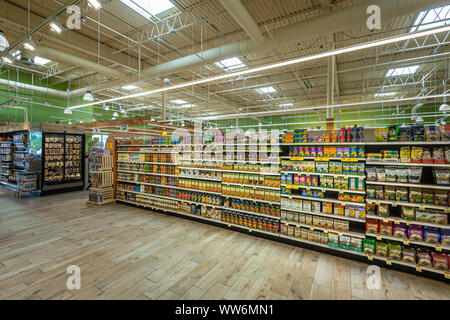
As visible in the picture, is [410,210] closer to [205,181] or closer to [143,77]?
[205,181]

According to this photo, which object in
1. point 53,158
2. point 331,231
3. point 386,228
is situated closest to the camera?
point 386,228

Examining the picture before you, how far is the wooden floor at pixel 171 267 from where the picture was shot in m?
2.71

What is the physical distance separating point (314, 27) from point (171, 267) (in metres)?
6.60

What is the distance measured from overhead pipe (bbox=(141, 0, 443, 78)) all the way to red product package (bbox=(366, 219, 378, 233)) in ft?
15.1

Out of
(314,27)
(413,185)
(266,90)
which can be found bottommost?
(413,185)

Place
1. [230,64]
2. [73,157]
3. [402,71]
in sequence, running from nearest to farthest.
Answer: [230,64] < [73,157] < [402,71]

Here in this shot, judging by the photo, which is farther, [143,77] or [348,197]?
[143,77]

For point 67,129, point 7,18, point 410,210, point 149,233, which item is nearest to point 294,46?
point 410,210

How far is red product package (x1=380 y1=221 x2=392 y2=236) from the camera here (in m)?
3.38

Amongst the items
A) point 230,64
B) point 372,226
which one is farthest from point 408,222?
point 230,64

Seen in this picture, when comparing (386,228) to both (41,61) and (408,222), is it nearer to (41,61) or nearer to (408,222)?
(408,222)

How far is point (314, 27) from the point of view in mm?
5312

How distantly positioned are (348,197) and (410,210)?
88 cm
